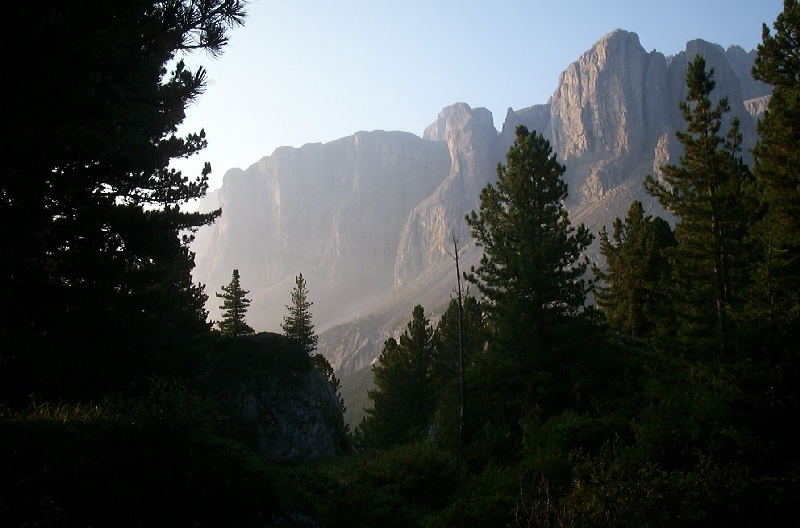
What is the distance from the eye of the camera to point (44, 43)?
7.25 meters

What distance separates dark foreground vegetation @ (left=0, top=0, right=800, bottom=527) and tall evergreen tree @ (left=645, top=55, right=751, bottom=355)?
0.09 meters

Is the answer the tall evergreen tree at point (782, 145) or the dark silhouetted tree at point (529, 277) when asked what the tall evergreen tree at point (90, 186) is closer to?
the dark silhouetted tree at point (529, 277)

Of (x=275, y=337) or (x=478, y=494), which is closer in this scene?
(x=478, y=494)

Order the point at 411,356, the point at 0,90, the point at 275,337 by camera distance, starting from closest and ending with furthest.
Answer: the point at 0,90
the point at 275,337
the point at 411,356

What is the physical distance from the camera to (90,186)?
11.0 m

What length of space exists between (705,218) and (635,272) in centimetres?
1145

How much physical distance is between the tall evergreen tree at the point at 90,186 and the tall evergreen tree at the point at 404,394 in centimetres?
1733

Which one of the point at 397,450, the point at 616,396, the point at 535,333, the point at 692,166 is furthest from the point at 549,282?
the point at 397,450

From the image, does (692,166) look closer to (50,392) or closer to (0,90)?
(0,90)

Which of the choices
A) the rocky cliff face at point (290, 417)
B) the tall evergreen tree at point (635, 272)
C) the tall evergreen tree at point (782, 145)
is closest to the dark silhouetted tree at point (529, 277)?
the tall evergreen tree at point (782, 145)

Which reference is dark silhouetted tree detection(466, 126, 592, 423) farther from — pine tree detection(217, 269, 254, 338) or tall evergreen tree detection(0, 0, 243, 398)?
pine tree detection(217, 269, 254, 338)

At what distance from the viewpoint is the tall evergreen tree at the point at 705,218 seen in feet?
46.1

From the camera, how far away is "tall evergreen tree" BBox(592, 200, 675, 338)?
1014 inches

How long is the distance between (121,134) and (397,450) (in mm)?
11866
